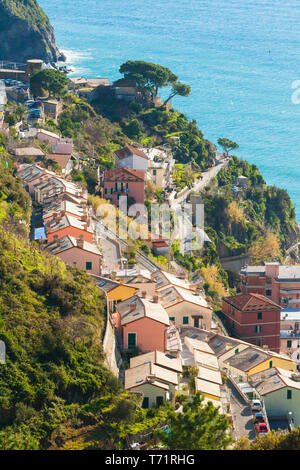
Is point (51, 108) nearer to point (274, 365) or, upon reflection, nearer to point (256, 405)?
point (274, 365)

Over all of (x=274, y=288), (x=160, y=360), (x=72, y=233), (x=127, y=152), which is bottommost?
(x=160, y=360)

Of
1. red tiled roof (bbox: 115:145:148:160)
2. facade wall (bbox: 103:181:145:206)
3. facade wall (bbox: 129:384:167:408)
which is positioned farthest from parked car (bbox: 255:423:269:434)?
red tiled roof (bbox: 115:145:148:160)

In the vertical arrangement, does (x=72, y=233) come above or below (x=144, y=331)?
above

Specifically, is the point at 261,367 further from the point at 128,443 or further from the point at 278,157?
the point at 278,157

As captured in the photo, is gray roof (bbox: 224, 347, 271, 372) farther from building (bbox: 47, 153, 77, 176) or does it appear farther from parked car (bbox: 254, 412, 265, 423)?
building (bbox: 47, 153, 77, 176)

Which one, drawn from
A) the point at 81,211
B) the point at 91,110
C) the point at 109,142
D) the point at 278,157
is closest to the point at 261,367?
the point at 81,211

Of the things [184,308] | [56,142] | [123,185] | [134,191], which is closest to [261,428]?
[184,308]
